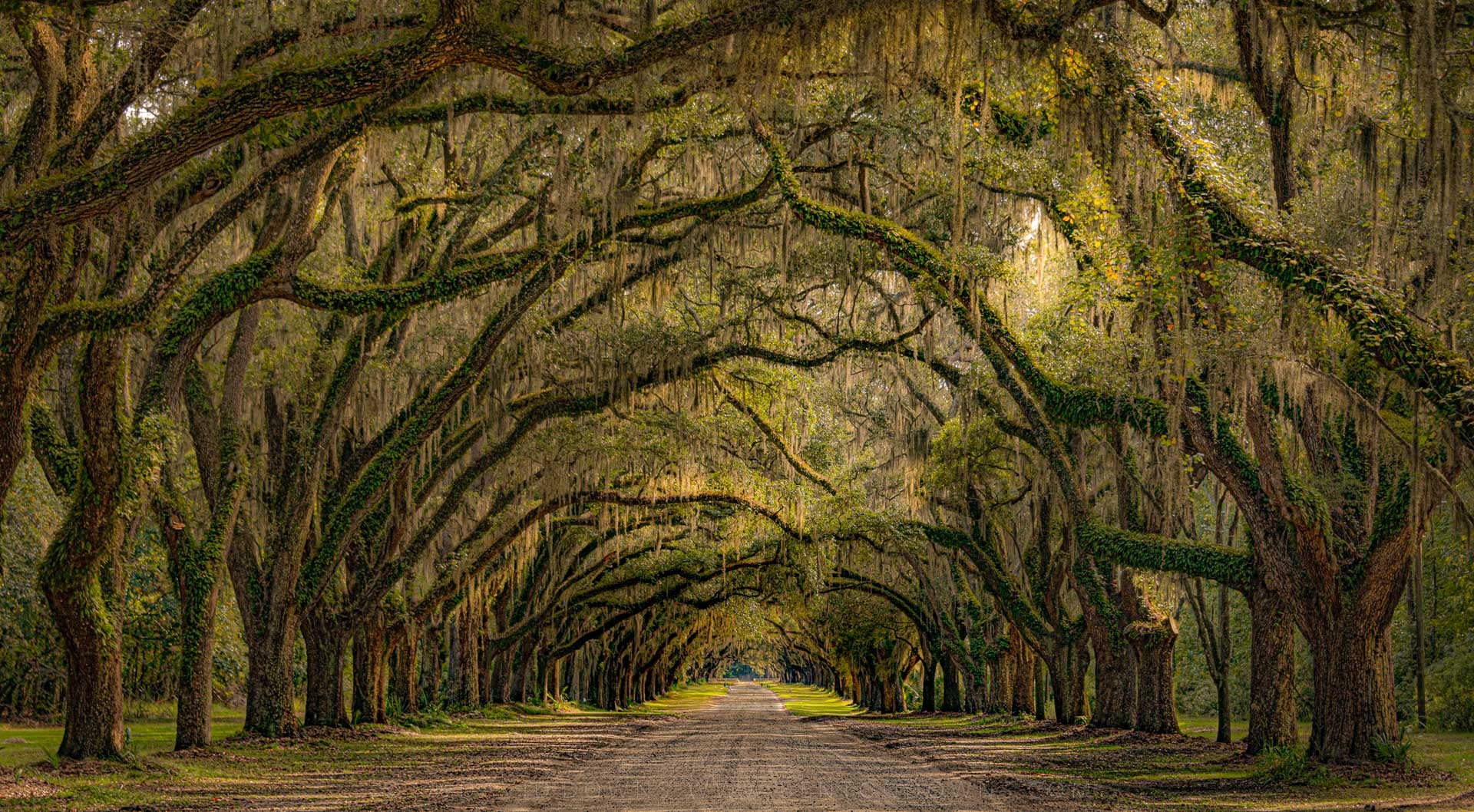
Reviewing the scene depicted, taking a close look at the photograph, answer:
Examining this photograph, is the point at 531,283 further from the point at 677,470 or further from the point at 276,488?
the point at 677,470

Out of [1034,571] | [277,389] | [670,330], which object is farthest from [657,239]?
[1034,571]

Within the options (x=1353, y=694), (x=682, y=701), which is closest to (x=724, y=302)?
(x=1353, y=694)

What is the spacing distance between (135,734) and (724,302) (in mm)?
12906

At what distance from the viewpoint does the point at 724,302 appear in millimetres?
19156

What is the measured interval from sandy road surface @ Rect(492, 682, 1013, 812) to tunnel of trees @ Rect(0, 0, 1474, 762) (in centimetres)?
442

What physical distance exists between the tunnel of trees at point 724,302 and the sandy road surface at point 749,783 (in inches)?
174

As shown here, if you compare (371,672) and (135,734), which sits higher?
(371,672)

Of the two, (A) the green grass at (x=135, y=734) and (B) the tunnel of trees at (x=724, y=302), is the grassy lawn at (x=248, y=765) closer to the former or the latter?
(A) the green grass at (x=135, y=734)

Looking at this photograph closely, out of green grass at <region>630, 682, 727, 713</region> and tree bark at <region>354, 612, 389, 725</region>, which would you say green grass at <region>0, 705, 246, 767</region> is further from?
green grass at <region>630, 682, 727, 713</region>

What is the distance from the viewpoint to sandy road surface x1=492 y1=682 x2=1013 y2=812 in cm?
1095

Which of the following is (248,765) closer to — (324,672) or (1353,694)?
(324,672)

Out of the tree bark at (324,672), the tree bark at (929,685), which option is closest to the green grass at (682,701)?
the tree bark at (929,685)

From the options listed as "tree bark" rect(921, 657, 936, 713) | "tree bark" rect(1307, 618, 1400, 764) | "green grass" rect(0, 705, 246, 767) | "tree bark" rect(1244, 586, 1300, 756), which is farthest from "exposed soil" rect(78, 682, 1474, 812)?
"tree bark" rect(921, 657, 936, 713)

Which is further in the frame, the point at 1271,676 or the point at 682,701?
the point at 682,701
